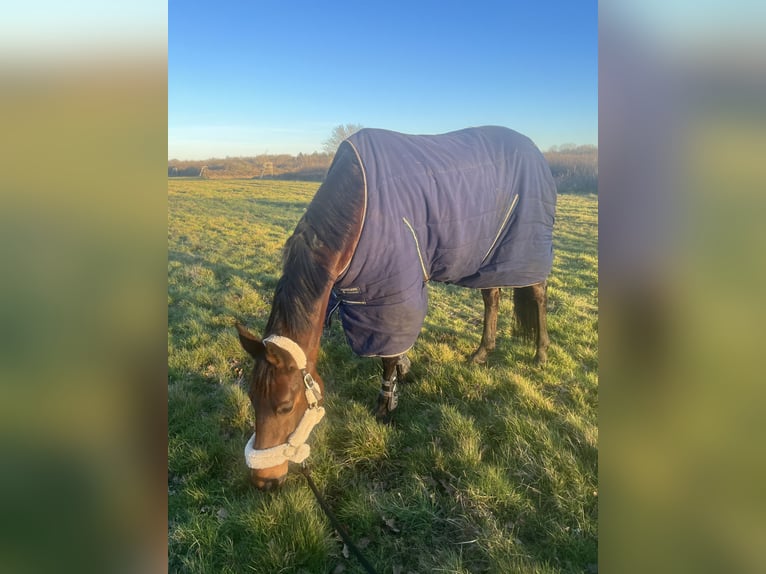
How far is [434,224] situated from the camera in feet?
9.65

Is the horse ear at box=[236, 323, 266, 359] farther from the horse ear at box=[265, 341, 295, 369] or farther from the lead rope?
the lead rope

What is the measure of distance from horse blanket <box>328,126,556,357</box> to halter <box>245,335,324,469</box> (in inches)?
25.7

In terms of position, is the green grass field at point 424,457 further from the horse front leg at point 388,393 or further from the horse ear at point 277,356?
the horse ear at point 277,356

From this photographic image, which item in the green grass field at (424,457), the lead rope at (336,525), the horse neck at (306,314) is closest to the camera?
the lead rope at (336,525)

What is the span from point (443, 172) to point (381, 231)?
0.81 metres

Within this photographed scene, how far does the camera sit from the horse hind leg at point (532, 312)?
13.1 ft

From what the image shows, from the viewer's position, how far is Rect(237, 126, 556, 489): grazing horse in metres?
2.28

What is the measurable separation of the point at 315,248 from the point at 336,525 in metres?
1.57

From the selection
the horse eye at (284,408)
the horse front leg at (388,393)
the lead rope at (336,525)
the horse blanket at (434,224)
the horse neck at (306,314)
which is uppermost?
the horse blanket at (434,224)

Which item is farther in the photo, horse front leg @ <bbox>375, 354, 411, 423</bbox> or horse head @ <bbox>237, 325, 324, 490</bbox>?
horse front leg @ <bbox>375, 354, 411, 423</bbox>
